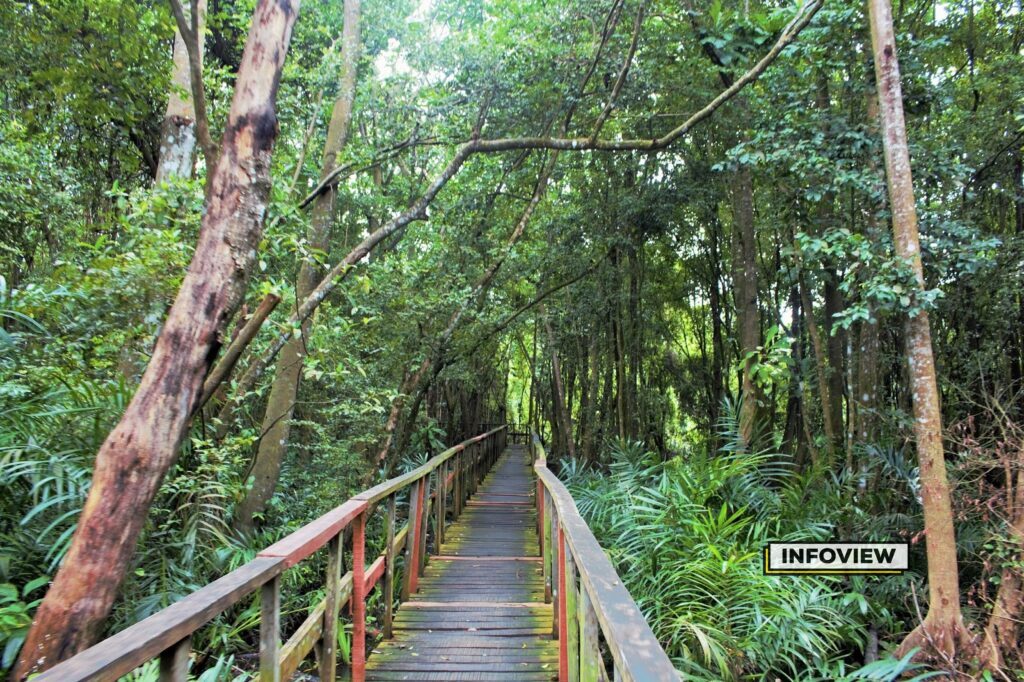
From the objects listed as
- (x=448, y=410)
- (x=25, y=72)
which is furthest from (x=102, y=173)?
(x=448, y=410)

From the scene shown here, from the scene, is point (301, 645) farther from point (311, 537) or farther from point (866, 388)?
point (866, 388)

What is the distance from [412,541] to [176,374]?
102 inches

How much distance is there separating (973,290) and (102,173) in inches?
434

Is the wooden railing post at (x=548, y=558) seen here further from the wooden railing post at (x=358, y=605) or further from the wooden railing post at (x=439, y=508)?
the wooden railing post at (x=439, y=508)

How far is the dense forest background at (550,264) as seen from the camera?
12.2 ft

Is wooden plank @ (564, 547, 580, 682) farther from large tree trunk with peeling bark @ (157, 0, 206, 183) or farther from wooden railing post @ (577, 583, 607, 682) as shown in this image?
large tree trunk with peeling bark @ (157, 0, 206, 183)

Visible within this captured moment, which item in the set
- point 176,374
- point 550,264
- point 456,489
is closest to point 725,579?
point 176,374

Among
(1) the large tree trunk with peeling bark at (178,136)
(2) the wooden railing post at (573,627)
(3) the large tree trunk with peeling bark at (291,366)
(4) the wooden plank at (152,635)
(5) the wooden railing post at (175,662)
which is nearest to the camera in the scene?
(4) the wooden plank at (152,635)

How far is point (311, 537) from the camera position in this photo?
86.7 inches

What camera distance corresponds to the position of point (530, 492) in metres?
11.3

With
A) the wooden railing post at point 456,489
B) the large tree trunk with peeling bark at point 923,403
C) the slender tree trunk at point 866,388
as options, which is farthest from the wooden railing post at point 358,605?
A: the wooden railing post at point 456,489

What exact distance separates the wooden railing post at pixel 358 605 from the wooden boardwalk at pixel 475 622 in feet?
1.09

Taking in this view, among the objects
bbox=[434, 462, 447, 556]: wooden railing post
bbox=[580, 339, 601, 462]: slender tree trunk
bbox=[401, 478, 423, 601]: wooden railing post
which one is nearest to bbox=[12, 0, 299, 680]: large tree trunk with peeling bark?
bbox=[401, 478, 423, 601]: wooden railing post

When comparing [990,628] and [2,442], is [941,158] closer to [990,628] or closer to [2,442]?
[990,628]
